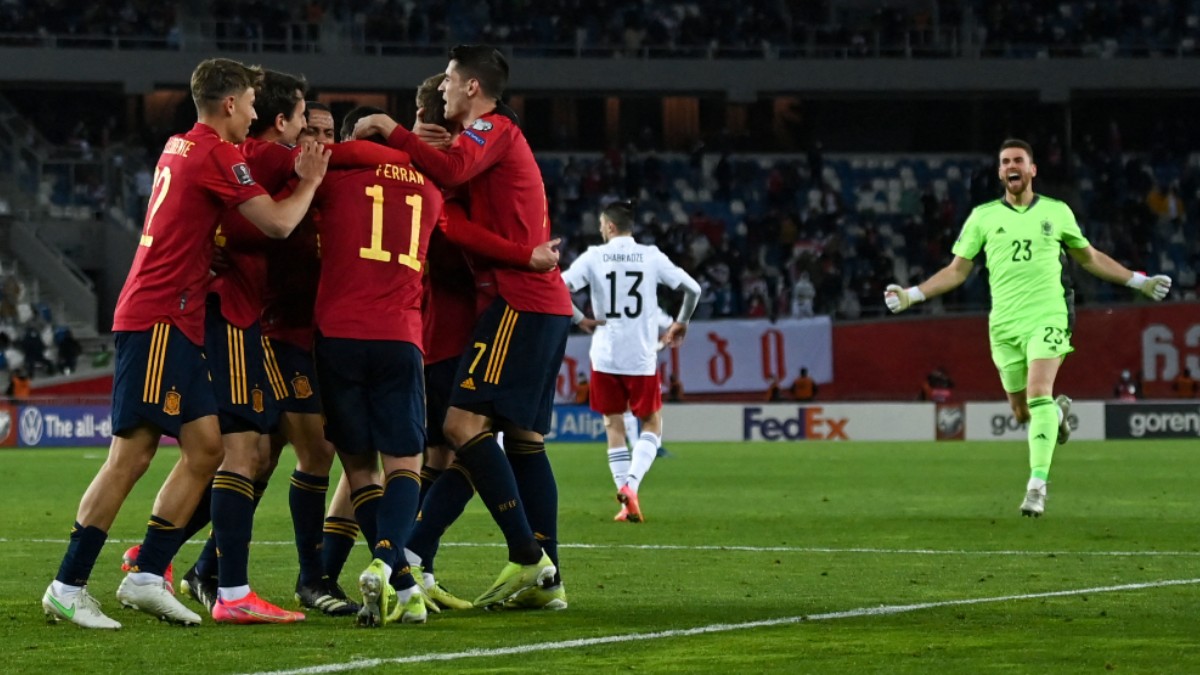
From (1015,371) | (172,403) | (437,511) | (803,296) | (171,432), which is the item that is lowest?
(437,511)

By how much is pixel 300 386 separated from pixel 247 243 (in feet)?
2.08

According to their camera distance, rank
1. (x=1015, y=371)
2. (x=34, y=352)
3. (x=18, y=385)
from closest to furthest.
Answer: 1. (x=1015, y=371)
2. (x=18, y=385)
3. (x=34, y=352)

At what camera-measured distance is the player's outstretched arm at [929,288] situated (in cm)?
1211

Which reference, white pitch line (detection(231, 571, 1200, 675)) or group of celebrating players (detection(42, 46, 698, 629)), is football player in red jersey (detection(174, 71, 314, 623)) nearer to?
group of celebrating players (detection(42, 46, 698, 629))

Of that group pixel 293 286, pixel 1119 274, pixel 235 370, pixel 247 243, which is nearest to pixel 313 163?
pixel 247 243

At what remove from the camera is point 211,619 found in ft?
24.6

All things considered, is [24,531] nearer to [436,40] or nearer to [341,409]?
[341,409]

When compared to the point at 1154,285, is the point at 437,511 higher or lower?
lower

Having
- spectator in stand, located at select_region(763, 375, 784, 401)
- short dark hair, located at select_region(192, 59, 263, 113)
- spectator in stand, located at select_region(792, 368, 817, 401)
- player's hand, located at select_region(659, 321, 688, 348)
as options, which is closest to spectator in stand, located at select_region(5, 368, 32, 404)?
spectator in stand, located at select_region(763, 375, 784, 401)

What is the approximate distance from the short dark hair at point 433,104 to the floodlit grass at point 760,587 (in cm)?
208

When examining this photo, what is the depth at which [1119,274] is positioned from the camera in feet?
42.9

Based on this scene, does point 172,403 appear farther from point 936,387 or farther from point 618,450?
point 936,387

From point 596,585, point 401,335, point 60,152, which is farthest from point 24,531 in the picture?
point 60,152

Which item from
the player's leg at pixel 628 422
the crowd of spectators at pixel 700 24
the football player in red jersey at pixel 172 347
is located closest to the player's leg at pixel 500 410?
the football player in red jersey at pixel 172 347
